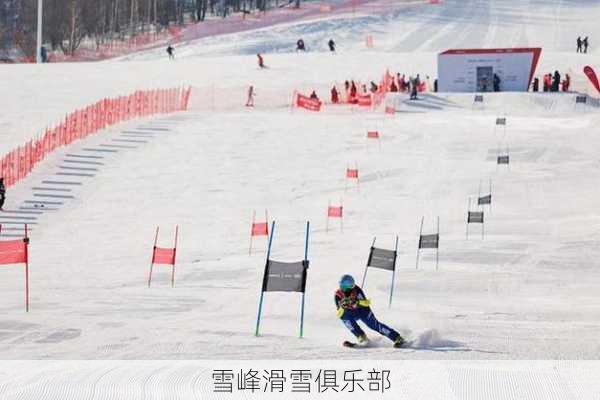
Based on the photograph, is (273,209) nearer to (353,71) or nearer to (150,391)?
(150,391)

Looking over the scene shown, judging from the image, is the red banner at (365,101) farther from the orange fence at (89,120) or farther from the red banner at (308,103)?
the orange fence at (89,120)

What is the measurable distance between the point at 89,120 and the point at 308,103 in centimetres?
910

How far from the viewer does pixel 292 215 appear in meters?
29.0

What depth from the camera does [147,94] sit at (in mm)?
51375

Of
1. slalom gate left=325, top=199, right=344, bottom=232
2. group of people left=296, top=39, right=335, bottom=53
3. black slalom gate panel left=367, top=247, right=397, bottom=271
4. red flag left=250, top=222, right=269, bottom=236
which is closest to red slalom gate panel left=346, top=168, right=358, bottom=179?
slalom gate left=325, top=199, right=344, bottom=232

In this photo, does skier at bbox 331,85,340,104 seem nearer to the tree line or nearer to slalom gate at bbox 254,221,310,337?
the tree line

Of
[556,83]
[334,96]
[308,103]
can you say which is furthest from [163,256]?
[556,83]

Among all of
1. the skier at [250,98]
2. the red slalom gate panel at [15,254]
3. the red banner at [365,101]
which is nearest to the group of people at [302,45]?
the skier at [250,98]

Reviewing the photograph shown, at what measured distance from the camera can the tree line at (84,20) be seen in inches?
3415

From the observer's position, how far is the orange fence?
35.4 meters

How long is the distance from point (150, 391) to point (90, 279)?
35.0 ft

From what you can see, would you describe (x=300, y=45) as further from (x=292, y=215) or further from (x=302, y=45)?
(x=292, y=215)

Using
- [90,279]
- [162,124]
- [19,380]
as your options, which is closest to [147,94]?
[162,124]

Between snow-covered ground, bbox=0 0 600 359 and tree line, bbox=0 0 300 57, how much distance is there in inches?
1029
